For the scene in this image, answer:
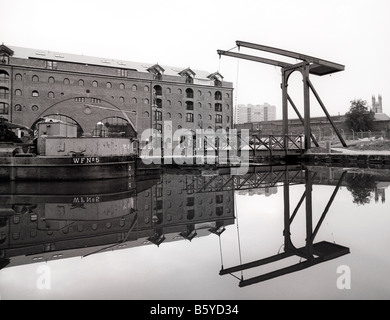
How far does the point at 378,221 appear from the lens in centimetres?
514

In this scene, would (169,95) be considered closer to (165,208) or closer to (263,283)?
(165,208)

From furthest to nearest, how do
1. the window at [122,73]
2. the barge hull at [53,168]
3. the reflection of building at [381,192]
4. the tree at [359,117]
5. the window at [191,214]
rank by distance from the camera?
the tree at [359,117], the window at [122,73], the barge hull at [53,168], the reflection of building at [381,192], the window at [191,214]

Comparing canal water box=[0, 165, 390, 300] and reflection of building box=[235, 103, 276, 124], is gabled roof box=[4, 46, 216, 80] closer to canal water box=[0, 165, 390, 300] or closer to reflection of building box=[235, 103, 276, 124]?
canal water box=[0, 165, 390, 300]

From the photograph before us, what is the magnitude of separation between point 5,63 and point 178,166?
26004mm

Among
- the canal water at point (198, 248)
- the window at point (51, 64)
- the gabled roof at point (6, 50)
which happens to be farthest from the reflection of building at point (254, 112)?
the canal water at point (198, 248)

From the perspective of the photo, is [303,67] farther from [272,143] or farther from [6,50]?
[6,50]

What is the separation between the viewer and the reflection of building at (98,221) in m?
4.20

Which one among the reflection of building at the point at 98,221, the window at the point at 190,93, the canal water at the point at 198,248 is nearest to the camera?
the canal water at the point at 198,248

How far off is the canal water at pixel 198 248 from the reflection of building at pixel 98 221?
0.07 feet

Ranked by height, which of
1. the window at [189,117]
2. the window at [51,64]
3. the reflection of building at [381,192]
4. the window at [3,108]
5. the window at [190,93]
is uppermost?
the window at [51,64]

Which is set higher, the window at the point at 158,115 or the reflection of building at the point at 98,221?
the window at the point at 158,115

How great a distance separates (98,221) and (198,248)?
2.45 meters

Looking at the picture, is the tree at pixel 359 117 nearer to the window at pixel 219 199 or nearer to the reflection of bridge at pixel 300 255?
the window at pixel 219 199

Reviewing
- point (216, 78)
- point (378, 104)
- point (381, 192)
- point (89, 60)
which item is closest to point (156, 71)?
point (89, 60)
